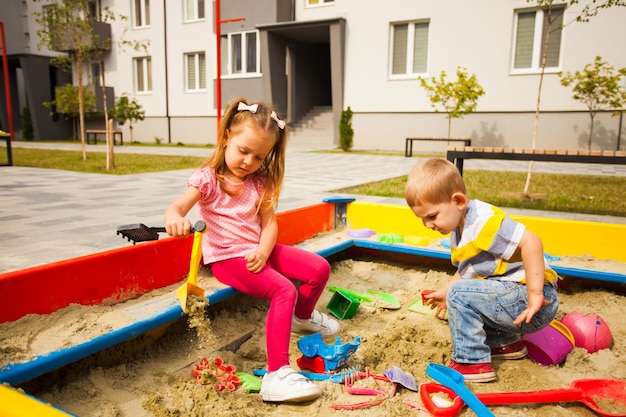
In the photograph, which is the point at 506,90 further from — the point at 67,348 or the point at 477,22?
the point at 67,348

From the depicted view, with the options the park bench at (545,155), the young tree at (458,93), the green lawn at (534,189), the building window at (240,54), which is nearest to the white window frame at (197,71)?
the building window at (240,54)

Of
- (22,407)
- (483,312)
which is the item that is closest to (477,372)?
(483,312)

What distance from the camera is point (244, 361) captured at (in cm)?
195

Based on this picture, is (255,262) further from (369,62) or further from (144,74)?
(144,74)

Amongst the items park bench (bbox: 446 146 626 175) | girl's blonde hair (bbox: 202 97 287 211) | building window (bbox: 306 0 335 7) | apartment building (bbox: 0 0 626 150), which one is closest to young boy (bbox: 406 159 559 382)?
girl's blonde hair (bbox: 202 97 287 211)

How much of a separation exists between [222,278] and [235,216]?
28 centimetres

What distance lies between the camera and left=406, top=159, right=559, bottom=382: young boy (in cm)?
177

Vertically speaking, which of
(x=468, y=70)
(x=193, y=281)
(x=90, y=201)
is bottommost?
(x=90, y=201)

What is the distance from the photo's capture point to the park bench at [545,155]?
3.85m

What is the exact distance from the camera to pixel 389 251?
3.21 metres

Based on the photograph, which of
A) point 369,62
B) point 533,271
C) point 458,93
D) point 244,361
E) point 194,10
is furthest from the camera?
point 194,10

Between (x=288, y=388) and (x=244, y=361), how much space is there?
0.38 meters

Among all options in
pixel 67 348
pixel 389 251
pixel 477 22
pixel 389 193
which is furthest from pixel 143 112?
pixel 67 348

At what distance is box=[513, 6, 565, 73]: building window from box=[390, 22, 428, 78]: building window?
2.31m
